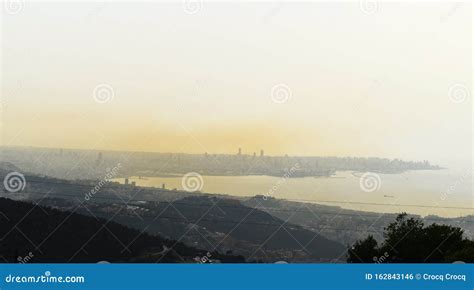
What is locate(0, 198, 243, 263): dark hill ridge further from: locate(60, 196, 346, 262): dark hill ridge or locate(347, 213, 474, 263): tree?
locate(347, 213, 474, 263): tree

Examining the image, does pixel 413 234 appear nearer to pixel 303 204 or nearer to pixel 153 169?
pixel 303 204

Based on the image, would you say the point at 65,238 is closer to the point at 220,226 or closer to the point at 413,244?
the point at 220,226

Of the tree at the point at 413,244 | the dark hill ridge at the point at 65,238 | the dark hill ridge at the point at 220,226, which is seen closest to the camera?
the tree at the point at 413,244

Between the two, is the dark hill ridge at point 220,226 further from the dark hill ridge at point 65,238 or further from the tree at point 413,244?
the tree at point 413,244

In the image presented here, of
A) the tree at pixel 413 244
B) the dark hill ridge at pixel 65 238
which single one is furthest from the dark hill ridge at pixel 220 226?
the tree at pixel 413 244
